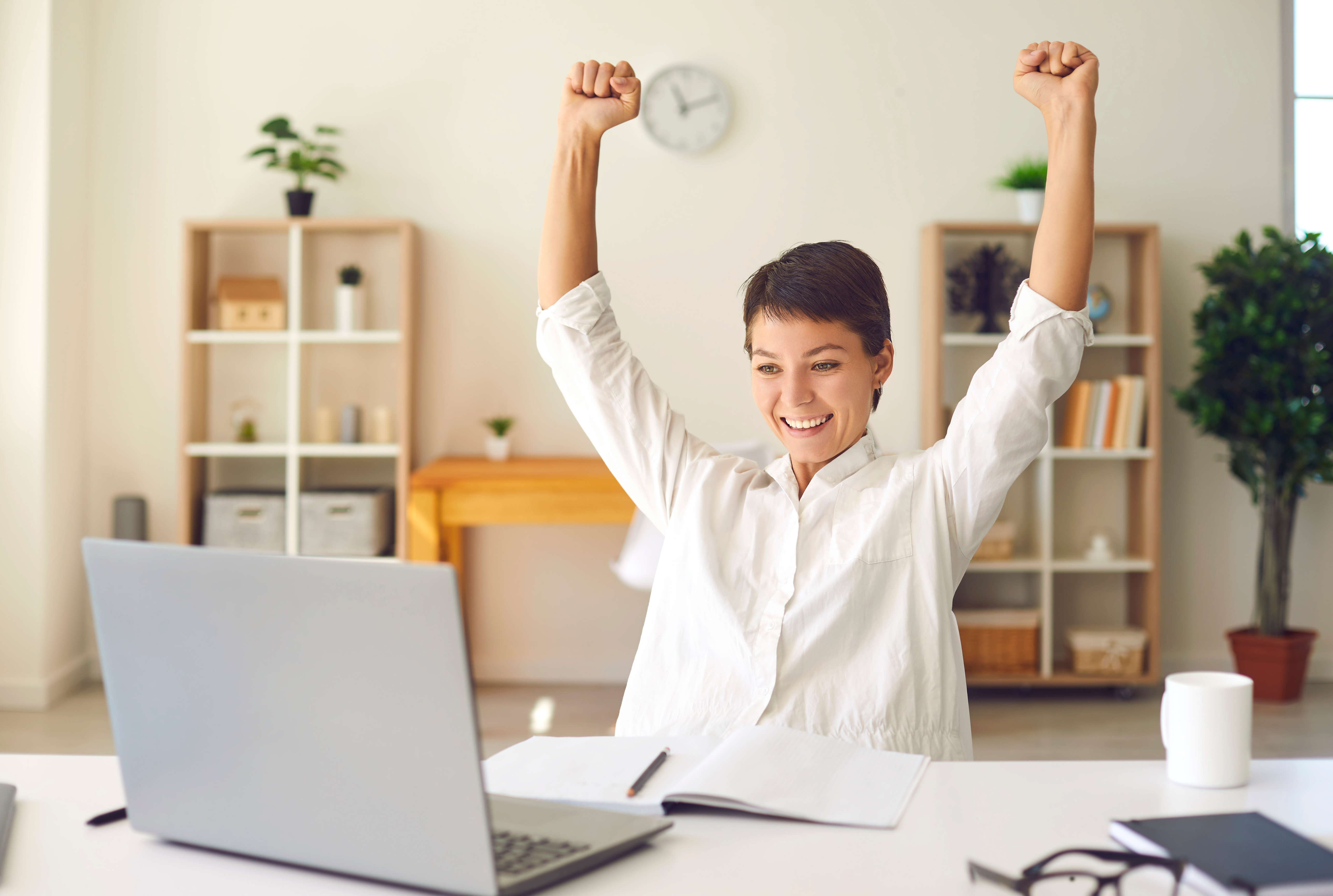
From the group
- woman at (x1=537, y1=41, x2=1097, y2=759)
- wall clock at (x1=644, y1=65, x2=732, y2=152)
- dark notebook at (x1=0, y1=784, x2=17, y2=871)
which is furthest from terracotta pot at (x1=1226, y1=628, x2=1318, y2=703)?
dark notebook at (x1=0, y1=784, x2=17, y2=871)

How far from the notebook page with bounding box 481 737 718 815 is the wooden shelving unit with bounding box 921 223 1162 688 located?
9.18ft

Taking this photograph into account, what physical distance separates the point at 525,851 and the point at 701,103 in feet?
11.3

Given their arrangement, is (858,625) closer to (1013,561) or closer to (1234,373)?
(1013,561)

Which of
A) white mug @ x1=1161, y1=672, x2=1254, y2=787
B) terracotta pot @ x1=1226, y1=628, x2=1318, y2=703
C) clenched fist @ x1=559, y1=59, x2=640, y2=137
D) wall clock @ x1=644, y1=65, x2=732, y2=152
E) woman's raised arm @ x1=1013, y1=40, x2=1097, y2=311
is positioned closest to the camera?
white mug @ x1=1161, y1=672, x2=1254, y2=787

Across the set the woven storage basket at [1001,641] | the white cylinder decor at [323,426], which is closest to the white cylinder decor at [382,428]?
the white cylinder decor at [323,426]

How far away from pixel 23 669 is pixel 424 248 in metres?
1.94

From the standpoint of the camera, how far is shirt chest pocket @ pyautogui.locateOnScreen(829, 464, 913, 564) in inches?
49.7

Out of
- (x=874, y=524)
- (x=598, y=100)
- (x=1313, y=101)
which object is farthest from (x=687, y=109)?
(x=874, y=524)

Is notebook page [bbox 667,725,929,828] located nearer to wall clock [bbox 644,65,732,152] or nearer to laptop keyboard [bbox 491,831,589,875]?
laptop keyboard [bbox 491,831,589,875]

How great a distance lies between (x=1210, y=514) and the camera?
3986 millimetres

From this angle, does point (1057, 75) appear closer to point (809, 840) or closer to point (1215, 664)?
point (809, 840)

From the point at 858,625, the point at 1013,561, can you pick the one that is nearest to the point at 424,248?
the point at 1013,561

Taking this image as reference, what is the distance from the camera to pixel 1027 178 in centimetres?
365

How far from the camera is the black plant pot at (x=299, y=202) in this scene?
3631 mm
